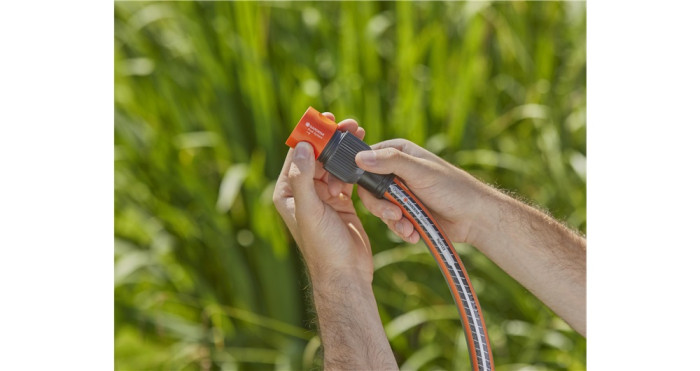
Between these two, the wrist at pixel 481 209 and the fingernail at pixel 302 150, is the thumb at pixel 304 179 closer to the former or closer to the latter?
the fingernail at pixel 302 150

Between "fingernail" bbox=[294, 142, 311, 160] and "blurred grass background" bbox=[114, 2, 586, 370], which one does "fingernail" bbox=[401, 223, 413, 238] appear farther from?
"blurred grass background" bbox=[114, 2, 586, 370]

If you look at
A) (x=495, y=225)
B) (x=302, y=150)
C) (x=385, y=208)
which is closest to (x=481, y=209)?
(x=495, y=225)

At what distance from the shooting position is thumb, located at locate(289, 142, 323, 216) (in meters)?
0.57

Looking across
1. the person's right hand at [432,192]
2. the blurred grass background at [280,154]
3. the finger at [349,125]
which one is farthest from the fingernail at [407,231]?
the blurred grass background at [280,154]

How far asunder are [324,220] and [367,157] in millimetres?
115

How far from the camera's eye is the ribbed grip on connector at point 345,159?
0.57m

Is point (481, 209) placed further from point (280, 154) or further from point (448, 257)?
point (280, 154)

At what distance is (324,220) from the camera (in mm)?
656

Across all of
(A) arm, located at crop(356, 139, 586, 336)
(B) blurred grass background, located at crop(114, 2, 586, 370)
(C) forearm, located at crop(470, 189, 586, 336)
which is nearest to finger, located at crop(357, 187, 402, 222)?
(A) arm, located at crop(356, 139, 586, 336)
